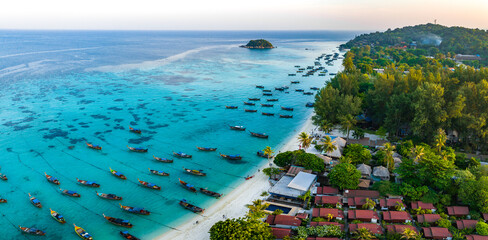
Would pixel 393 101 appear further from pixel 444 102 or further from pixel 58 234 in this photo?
pixel 58 234

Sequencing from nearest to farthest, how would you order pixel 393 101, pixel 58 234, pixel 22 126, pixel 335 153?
1. pixel 58 234
2. pixel 335 153
3. pixel 393 101
4. pixel 22 126

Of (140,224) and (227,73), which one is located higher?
(227,73)

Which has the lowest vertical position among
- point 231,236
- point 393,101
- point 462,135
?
point 231,236

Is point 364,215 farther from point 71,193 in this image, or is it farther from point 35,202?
point 35,202

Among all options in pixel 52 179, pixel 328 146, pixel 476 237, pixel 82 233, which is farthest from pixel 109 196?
pixel 476 237

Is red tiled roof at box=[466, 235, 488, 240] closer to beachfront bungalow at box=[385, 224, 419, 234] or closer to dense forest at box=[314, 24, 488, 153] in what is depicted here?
beachfront bungalow at box=[385, 224, 419, 234]

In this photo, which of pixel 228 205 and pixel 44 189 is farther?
pixel 44 189

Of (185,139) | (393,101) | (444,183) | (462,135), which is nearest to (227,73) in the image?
(185,139)
